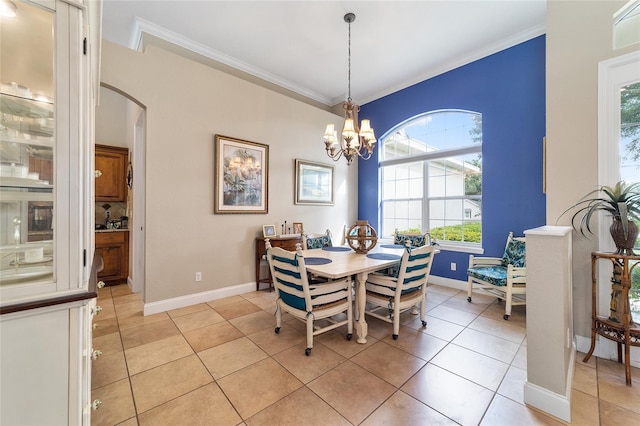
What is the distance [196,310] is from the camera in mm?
3041

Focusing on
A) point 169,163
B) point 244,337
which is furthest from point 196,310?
point 169,163

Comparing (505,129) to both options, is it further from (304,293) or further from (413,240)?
(304,293)

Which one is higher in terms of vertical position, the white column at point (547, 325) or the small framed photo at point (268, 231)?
the small framed photo at point (268, 231)

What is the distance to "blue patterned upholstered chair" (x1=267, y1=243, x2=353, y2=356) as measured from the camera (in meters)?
2.13

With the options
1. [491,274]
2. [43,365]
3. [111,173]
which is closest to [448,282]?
[491,274]

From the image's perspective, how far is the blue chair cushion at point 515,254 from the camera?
10.3 feet

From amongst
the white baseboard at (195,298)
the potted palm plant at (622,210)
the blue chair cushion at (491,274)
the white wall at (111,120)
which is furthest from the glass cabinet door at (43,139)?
the white wall at (111,120)

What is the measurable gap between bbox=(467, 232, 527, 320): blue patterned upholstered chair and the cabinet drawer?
5.38m

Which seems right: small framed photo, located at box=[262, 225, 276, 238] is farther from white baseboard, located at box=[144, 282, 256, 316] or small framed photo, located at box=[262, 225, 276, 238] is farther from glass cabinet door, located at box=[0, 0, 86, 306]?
glass cabinet door, located at box=[0, 0, 86, 306]

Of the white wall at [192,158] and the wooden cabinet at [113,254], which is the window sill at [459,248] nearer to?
the white wall at [192,158]

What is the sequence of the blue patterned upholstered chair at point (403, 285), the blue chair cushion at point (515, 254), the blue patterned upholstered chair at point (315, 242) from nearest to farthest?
the blue patterned upholstered chair at point (403, 285) < the blue chair cushion at point (515, 254) < the blue patterned upholstered chair at point (315, 242)

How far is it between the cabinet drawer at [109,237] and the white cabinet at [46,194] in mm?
3759

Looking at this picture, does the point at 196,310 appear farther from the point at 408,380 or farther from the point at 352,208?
the point at 352,208

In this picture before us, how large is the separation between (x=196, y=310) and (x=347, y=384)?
2136 mm
